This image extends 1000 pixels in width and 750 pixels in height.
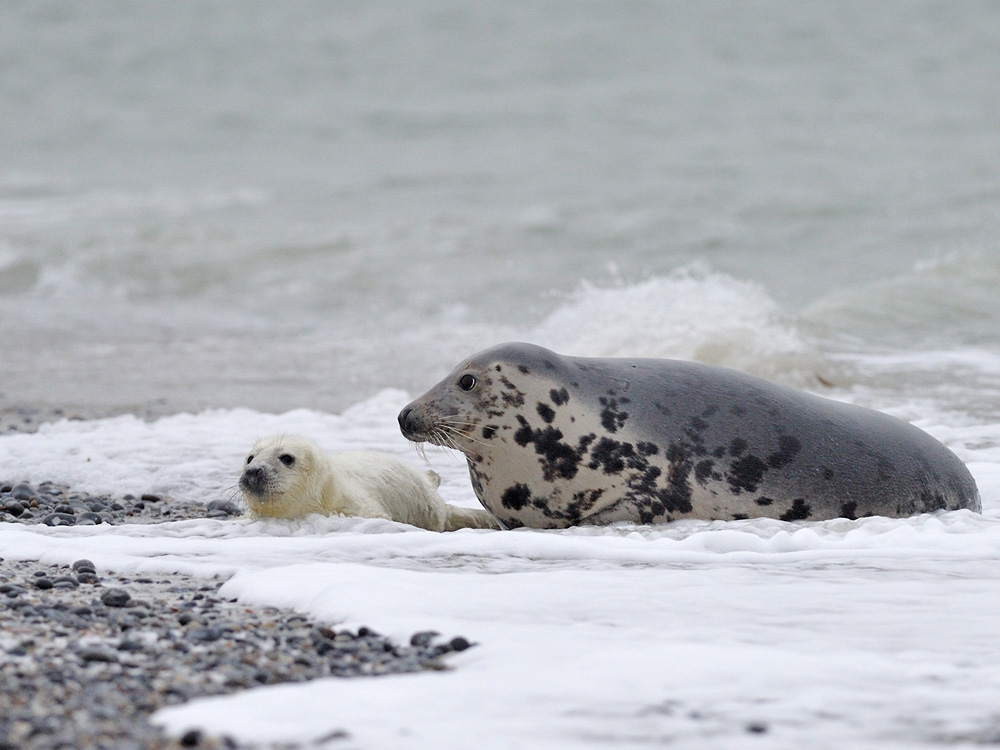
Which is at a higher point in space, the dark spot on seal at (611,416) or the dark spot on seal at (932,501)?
the dark spot on seal at (611,416)

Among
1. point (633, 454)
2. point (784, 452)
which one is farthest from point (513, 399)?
point (784, 452)

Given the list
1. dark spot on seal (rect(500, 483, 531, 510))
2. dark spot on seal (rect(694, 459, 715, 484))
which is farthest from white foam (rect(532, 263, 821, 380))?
dark spot on seal (rect(500, 483, 531, 510))

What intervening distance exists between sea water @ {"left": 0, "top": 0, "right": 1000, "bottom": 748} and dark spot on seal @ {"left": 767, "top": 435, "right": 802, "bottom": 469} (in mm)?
297

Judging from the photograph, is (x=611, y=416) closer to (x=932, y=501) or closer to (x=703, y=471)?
(x=703, y=471)

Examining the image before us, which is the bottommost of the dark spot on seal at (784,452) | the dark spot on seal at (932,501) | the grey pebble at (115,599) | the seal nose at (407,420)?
the grey pebble at (115,599)

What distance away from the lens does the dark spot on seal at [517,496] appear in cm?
475

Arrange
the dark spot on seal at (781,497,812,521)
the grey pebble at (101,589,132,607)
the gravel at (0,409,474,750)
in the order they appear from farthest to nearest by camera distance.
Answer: the dark spot on seal at (781,497,812,521) → the grey pebble at (101,589,132,607) → the gravel at (0,409,474,750)

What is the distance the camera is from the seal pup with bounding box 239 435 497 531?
478cm

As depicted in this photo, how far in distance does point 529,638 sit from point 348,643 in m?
0.42

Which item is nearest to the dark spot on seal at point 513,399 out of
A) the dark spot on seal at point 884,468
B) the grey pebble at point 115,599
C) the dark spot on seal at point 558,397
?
the dark spot on seal at point 558,397

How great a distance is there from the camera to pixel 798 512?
4719mm

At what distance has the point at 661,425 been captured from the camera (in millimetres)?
4801

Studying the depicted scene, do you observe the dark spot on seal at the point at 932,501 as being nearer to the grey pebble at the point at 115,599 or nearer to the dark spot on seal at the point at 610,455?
the dark spot on seal at the point at 610,455

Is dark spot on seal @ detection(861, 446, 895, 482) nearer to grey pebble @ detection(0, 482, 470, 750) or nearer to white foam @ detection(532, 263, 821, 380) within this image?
grey pebble @ detection(0, 482, 470, 750)
